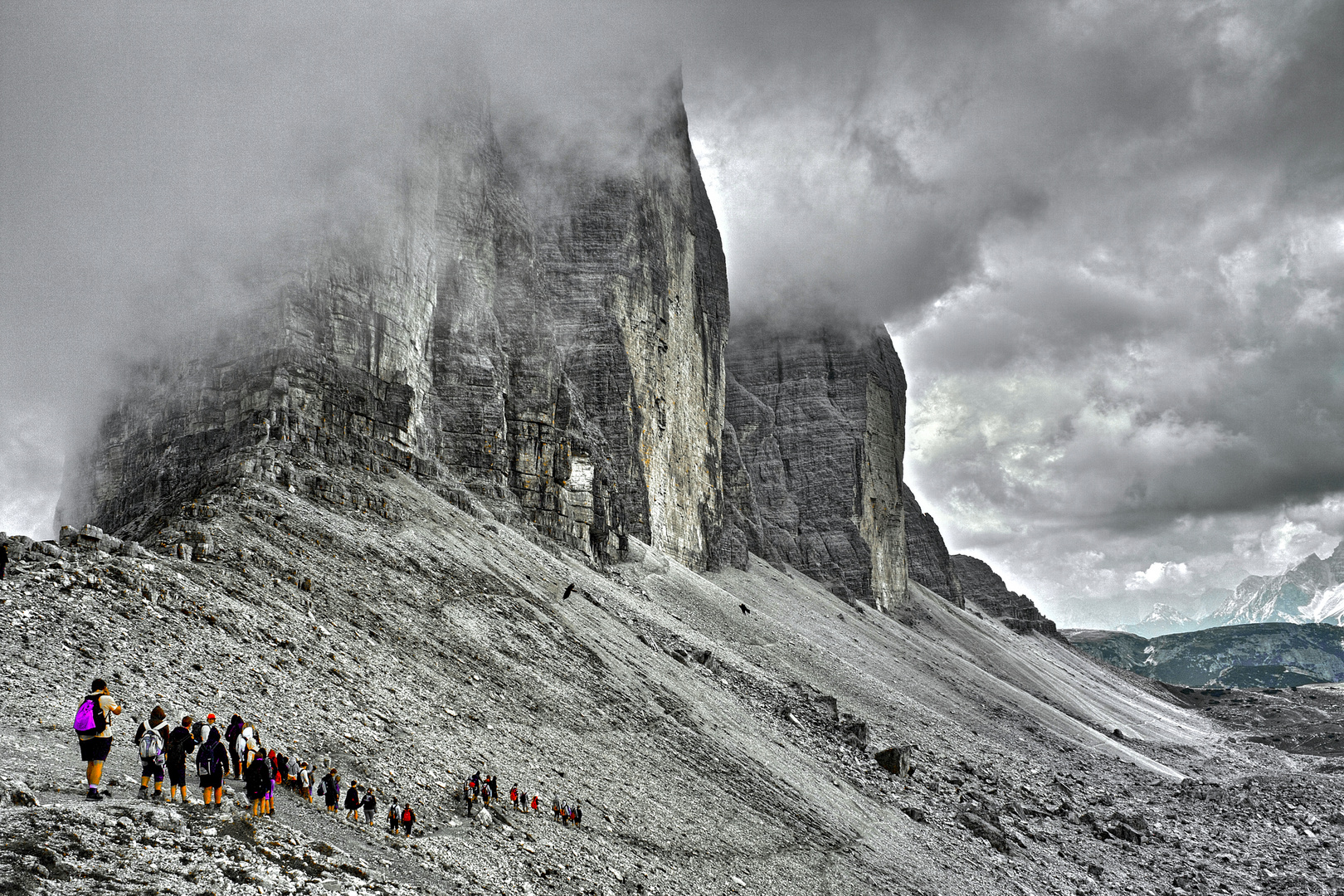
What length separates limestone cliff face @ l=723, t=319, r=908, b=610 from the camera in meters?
114

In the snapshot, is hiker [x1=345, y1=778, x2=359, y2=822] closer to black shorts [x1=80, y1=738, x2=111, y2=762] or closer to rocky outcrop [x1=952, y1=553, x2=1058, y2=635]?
black shorts [x1=80, y1=738, x2=111, y2=762]

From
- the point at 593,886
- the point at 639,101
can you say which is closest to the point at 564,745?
the point at 593,886

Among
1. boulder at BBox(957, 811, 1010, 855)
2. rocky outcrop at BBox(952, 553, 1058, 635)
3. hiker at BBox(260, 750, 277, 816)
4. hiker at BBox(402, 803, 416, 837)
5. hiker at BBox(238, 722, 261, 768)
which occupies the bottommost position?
boulder at BBox(957, 811, 1010, 855)

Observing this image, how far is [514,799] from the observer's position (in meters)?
22.2

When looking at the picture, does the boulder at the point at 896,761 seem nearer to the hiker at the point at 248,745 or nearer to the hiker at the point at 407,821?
the hiker at the point at 407,821

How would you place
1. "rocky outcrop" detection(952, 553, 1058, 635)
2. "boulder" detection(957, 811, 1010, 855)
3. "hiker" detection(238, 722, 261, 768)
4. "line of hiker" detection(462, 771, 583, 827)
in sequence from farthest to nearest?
"rocky outcrop" detection(952, 553, 1058, 635) < "boulder" detection(957, 811, 1010, 855) < "line of hiker" detection(462, 771, 583, 827) < "hiker" detection(238, 722, 261, 768)

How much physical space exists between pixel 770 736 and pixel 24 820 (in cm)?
3044

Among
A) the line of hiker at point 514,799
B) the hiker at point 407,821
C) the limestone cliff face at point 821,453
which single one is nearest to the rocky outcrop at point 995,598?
the limestone cliff face at point 821,453

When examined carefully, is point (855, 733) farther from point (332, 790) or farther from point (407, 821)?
point (332, 790)

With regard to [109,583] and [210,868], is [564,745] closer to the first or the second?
[109,583]

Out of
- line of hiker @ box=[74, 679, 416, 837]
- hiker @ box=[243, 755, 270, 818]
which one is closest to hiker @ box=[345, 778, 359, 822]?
line of hiker @ box=[74, 679, 416, 837]

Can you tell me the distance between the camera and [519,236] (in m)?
70.4

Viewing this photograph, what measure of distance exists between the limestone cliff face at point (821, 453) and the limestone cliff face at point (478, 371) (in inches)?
895

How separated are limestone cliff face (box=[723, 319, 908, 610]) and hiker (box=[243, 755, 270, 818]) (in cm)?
9003
